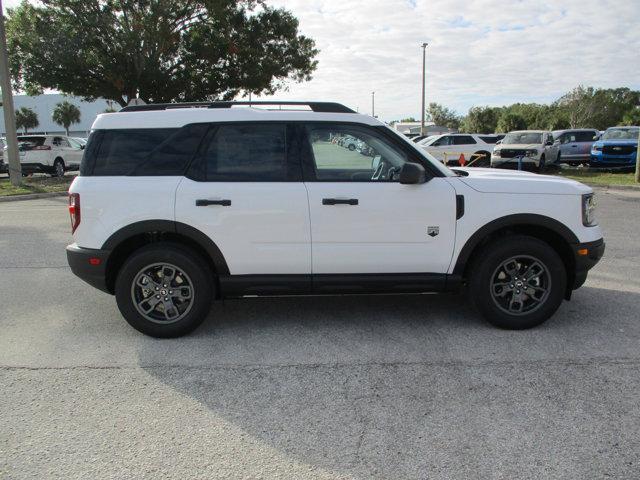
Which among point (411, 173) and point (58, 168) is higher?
point (58, 168)

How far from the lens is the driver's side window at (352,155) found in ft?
15.2

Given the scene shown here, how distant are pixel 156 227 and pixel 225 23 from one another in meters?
23.5

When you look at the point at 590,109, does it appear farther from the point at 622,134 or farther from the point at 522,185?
the point at 522,185

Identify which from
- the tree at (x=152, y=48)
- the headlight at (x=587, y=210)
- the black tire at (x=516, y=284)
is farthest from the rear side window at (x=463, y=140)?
the black tire at (x=516, y=284)

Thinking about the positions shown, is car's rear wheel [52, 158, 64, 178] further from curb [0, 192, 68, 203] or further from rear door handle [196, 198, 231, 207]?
rear door handle [196, 198, 231, 207]

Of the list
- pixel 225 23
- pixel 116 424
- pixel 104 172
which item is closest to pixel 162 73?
pixel 225 23

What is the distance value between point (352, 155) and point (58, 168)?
21.4m

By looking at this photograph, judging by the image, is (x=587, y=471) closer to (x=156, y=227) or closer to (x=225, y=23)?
(x=156, y=227)

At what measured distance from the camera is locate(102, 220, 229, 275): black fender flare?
14.7 ft

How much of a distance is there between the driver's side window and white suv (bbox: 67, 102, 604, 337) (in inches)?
0.5

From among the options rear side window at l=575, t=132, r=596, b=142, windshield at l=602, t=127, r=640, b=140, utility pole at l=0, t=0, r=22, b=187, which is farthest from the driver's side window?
rear side window at l=575, t=132, r=596, b=142

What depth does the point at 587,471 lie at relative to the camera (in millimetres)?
2752

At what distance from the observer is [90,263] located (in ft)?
15.0

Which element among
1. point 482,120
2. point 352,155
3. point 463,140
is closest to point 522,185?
point 352,155
